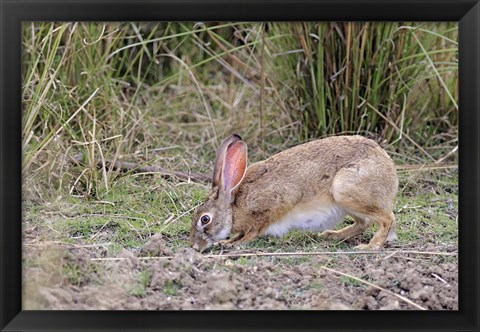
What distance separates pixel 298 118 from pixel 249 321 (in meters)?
2.49

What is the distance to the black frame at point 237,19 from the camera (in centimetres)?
412

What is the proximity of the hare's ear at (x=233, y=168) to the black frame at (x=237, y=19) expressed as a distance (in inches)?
38.7

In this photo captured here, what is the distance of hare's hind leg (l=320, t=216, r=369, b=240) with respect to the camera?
5.34 metres

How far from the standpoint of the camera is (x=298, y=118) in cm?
637

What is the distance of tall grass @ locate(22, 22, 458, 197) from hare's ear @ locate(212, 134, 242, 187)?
0.77 metres

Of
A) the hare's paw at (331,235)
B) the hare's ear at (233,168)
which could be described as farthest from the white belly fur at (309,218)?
the hare's ear at (233,168)

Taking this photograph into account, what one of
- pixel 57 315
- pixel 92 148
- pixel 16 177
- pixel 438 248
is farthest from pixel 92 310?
pixel 438 248

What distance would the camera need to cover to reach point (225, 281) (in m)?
4.45

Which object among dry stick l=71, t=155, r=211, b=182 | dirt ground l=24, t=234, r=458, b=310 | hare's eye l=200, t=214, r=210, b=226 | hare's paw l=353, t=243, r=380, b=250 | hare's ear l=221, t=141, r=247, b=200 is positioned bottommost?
dirt ground l=24, t=234, r=458, b=310

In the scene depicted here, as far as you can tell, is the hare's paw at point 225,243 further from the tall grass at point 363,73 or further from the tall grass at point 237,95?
the tall grass at point 363,73

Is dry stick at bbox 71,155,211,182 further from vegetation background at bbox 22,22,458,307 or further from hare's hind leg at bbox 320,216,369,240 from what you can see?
hare's hind leg at bbox 320,216,369,240

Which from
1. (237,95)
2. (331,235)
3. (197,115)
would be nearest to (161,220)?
(331,235)

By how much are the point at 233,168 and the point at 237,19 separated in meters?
1.08

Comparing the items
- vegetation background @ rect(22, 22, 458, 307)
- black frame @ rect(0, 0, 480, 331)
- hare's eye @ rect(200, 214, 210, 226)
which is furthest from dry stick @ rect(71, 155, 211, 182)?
black frame @ rect(0, 0, 480, 331)
